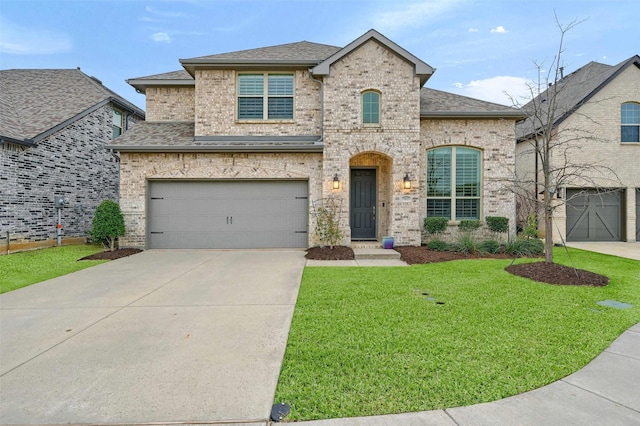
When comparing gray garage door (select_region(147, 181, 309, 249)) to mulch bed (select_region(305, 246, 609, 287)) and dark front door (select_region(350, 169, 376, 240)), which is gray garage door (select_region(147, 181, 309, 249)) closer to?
mulch bed (select_region(305, 246, 609, 287))

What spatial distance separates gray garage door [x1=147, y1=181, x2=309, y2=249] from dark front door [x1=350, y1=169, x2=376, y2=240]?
183 centimetres

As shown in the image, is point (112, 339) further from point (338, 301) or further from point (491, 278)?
point (491, 278)

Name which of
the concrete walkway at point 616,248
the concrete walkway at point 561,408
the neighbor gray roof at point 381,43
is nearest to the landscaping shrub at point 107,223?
the neighbor gray roof at point 381,43

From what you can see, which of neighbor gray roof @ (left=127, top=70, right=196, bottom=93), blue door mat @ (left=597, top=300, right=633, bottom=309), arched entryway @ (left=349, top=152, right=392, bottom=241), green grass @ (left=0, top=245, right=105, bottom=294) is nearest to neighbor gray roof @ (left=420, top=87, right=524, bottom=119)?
arched entryway @ (left=349, top=152, right=392, bottom=241)

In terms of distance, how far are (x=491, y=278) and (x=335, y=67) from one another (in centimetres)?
766

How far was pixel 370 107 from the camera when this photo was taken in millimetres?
9672

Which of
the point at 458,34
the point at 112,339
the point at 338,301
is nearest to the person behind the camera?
the point at 112,339

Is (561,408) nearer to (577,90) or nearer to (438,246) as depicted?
(438,246)

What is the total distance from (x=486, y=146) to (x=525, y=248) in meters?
3.66

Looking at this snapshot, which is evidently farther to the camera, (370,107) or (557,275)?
(370,107)

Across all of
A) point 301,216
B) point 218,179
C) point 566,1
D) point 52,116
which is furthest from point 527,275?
point 52,116

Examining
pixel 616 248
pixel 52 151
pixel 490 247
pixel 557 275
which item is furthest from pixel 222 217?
pixel 616 248

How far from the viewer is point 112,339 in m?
3.36

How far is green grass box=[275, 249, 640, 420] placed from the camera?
7.56 feet
